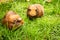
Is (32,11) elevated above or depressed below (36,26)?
above

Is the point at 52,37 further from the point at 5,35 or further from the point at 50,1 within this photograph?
the point at 50,1

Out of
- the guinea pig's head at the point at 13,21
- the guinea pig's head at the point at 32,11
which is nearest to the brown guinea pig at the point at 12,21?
the guinea pig's head at the point at 13,21

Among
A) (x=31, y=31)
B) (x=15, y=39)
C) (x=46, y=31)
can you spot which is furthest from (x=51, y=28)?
(x=15, y=39)

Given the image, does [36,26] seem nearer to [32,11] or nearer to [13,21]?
[32,11]

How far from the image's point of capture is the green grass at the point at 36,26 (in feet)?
8.69

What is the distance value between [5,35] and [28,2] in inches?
41.9

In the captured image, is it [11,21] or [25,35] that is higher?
[11,21]

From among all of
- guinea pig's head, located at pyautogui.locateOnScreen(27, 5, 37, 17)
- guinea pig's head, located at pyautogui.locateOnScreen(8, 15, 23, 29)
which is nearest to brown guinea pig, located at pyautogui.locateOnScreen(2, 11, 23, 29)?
guinea pig's head, located at pyautogui.locateOnScreen(8, 15, 23, 29)

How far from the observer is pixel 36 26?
2.89m

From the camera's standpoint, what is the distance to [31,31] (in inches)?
107

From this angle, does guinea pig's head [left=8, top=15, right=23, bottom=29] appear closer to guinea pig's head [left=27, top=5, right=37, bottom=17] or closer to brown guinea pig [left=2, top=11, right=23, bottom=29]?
brown guinea pig [left=2, top=11, right=23, bottom=29]

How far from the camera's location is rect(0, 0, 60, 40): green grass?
265cm

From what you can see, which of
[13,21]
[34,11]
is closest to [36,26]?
[34,11]

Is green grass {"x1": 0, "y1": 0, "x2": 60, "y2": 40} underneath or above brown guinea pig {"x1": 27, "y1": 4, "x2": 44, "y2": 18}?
underneath
